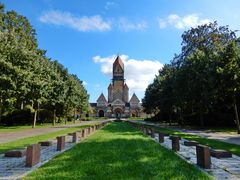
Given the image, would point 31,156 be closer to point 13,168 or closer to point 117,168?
point 13,168

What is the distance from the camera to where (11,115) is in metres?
54.6

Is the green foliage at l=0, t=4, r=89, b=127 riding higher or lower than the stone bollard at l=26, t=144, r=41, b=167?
higher

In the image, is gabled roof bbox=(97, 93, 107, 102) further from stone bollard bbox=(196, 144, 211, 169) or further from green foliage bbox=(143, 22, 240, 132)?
stone bollard bbox=(196, 144, 211, 169)

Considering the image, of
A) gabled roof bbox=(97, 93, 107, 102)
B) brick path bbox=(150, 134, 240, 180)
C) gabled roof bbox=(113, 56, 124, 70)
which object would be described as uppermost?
gabled roof bbox=(113, 56, 124, 70)

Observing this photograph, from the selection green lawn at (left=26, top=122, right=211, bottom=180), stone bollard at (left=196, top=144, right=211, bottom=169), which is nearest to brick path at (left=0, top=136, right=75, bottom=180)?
green lawn at (left=26, top=122, right=211, bottom=180)

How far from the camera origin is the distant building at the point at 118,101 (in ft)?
487

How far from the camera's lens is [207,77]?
34.0 meters

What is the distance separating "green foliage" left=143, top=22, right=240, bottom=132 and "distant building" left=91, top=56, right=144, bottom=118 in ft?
282

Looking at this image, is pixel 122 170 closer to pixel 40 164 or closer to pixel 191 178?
pixel 191 178

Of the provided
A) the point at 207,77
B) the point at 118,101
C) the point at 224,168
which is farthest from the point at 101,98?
the point at 224,168

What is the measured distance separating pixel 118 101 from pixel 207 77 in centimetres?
11555

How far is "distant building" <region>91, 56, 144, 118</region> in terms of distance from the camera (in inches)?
5842

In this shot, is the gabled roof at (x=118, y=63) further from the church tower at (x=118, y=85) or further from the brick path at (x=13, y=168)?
the brick path at (x=13, y=168)

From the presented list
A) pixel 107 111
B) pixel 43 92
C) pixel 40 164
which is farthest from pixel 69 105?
pixel 107 111
